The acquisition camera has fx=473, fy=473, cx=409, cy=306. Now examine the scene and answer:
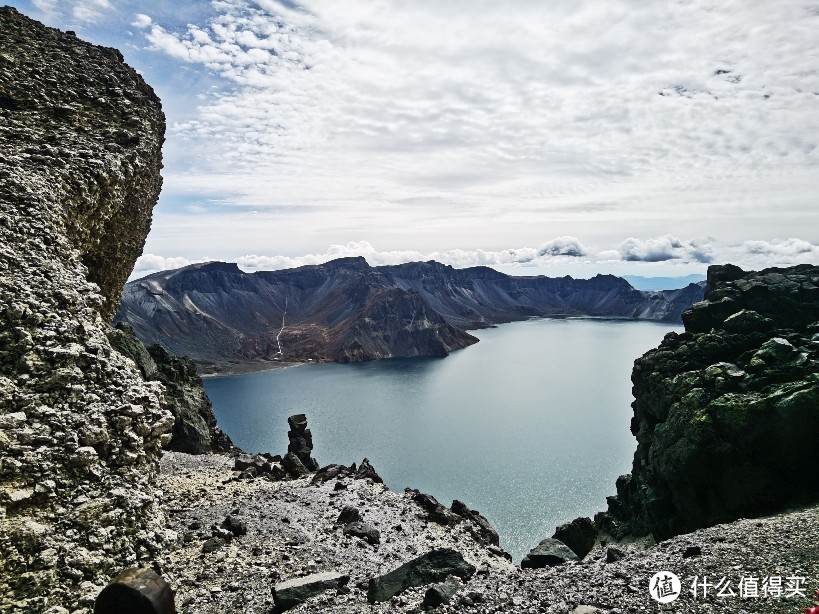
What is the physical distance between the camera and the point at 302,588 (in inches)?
498

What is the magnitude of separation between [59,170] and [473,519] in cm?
2600

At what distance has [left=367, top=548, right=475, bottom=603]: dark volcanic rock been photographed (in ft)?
41.9

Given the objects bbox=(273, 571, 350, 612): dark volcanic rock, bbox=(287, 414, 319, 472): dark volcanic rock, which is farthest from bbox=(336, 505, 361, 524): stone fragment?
bbox=(287, 414, 319, 472): dark volcanic rock

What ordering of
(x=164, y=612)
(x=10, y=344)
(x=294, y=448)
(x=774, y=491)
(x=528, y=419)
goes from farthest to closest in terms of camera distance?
(x=528, y=419)
(x=294, y=448)
(x=774, y=491)
(x=10, y=344)
(x=164, y=612)

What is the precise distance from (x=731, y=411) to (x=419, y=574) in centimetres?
2154

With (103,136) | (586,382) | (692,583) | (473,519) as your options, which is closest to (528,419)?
(586,382)

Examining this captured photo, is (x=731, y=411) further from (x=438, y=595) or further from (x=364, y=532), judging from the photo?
(x=438, y=595)

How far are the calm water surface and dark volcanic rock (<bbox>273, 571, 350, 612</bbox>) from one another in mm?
27188

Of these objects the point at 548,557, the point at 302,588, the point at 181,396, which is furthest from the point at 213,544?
the point at 181,396

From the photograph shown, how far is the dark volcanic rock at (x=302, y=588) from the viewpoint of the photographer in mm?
12147

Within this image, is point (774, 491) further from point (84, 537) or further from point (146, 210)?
point (146, 210)

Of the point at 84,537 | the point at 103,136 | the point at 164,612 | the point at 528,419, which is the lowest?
the point at 528,419

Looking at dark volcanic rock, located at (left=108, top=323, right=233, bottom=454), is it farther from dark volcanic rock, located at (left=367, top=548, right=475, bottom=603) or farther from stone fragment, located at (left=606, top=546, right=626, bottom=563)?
stone fragment, located at (left=606, top=546, right=626, bottom=563)

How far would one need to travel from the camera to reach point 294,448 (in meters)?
44.6
